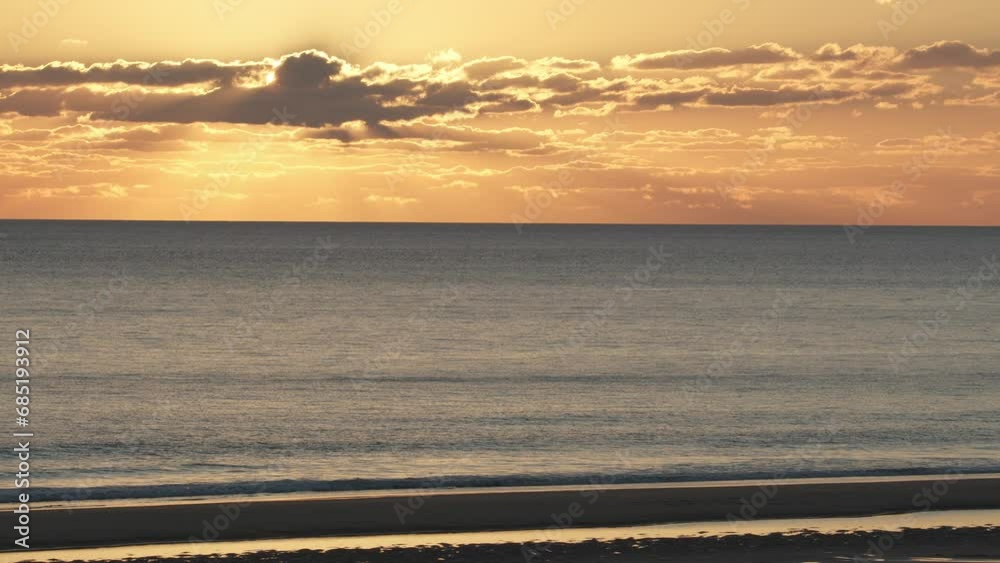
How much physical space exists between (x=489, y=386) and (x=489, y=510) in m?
19.6

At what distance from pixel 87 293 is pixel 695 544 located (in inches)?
3175

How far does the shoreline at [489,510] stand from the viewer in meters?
19.4

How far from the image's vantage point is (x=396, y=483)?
79.9ft

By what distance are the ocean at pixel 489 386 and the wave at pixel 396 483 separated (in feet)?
0.30

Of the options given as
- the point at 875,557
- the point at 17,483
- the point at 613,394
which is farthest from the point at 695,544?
the point at 613,394

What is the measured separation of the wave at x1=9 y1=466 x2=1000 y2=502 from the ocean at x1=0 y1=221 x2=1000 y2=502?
0.09 metres

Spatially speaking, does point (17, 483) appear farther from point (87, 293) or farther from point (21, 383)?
point (87, 293)
